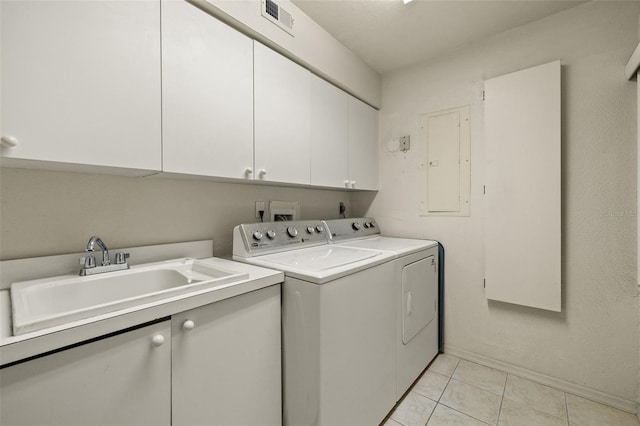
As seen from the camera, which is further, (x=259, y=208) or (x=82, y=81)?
(x=259, y=208)

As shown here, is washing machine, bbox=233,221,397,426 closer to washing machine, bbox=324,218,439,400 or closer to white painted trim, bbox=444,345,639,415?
washing machine, bbox=324,218,439,400

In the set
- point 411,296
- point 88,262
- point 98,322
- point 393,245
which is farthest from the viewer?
point 393,245

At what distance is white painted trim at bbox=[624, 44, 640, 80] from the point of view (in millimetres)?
1441

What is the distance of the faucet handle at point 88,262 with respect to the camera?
1.18 meters

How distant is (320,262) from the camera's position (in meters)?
1.40

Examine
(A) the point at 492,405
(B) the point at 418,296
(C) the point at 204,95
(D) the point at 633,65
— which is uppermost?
(D) the point at 633,65

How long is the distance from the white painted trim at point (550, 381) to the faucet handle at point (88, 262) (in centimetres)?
252

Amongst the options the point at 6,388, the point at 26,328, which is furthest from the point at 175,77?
Result: the point at 6,388

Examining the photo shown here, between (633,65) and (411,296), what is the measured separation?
1.80 meters

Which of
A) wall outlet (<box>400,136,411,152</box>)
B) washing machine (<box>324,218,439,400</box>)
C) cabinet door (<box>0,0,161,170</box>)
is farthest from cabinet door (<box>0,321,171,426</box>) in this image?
wall outlet (<box>400,136,411,152</box>)

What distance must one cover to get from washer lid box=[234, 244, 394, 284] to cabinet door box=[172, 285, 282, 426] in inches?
5.9

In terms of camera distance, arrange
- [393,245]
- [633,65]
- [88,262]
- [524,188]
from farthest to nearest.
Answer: [393,245]
[524,188]
[633,65]
[88,262]

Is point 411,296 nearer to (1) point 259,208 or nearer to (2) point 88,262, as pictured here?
(1) point 259,208

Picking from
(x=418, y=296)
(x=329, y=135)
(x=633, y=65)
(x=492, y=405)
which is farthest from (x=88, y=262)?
(x=633, y=65)
